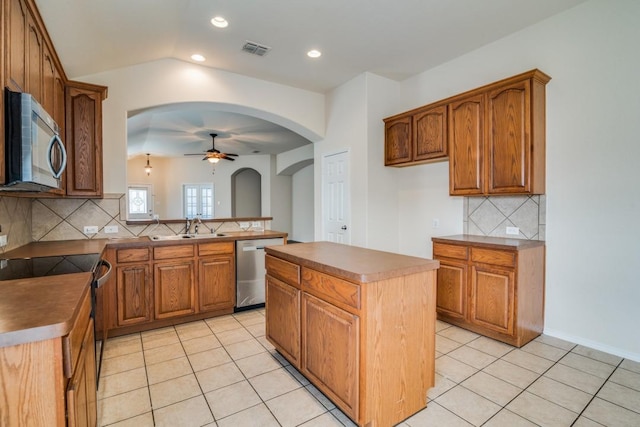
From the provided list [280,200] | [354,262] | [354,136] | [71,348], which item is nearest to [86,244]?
[71,348]

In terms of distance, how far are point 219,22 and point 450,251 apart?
325cm

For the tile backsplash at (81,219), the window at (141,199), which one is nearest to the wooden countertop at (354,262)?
the tile backsplash at (81,219)

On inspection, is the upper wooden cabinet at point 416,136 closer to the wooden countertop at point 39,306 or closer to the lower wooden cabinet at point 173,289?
the lower wooden cabinet at point 173,289

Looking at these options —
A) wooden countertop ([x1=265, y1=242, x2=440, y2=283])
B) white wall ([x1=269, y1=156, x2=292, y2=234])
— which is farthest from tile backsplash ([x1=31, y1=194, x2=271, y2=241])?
white wall ([x1=269, y1=156, x2=292, y2=234])

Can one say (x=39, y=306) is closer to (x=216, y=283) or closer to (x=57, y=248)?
(x=57, y=248)

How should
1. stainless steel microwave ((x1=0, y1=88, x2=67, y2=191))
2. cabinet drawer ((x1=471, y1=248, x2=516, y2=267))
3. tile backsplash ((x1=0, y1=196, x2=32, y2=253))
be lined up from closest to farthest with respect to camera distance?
stainless steel microwave ((x1=0, y1=88, x2=67, y2=191)), tile backsplash ((x1=0, y1=196, x2=32, y2=253)), cabinet drawer ((x1=471, y1=248, x2=516, y2=267))

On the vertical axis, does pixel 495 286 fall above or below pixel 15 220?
below

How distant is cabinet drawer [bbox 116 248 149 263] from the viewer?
3.06m

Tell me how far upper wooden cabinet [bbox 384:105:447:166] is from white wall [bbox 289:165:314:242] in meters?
4.92

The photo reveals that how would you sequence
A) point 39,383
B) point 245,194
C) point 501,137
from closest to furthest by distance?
point 39,383, point 501,137, point 245,194

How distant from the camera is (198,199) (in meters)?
10.0

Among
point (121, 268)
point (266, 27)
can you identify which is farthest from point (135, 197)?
point (266, 27)

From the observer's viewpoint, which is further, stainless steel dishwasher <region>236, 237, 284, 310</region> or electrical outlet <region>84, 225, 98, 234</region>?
stainless steel dishwasher <region>236, 237, 284, 310</region>

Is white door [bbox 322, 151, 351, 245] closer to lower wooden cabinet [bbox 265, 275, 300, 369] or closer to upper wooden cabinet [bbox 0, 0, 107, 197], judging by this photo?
lower wooden cabinet [bbox 265, 275, 300, 369]
